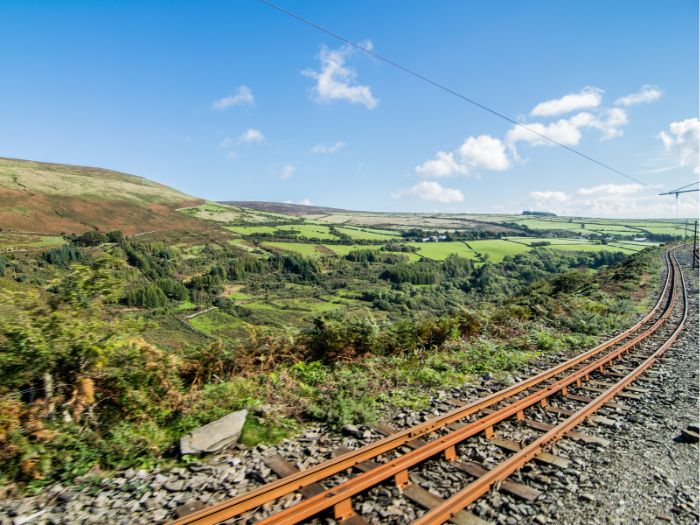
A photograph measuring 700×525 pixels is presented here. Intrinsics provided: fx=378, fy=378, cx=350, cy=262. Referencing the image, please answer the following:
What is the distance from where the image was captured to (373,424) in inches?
260

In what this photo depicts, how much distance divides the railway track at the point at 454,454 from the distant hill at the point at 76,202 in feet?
308

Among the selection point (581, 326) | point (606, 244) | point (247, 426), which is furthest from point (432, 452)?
point (606, 244)

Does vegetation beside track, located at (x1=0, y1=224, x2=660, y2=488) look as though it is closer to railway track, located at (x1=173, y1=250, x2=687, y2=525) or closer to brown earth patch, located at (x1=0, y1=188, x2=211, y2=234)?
railway track, located at (x1=173, y1=250, x2=687, y2=525)

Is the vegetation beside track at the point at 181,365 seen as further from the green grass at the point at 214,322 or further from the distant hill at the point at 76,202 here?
the distant hill at the point at 76,202

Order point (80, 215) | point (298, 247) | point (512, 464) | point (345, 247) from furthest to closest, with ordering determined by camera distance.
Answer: point (345, 247)
point (298, 247)
point (80, 215)
point (512, 464)

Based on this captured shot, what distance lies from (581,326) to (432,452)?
504 inches

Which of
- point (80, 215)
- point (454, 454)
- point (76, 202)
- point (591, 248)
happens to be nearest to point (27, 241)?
point (80, 215)

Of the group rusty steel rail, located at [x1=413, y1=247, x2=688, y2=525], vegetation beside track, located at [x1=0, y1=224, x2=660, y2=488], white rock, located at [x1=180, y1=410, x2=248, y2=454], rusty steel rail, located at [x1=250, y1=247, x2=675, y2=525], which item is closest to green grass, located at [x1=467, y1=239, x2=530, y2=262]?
vegetation beside track, located at [x1=0, y1=224, x2=660, y2=488]

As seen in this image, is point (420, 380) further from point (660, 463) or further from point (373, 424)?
point (660, 463)

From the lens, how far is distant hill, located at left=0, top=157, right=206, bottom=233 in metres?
83.5

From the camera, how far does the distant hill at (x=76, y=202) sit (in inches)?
3287

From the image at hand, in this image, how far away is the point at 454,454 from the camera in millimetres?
5723

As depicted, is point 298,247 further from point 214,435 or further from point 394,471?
point 394,471

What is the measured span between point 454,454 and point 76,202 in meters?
122
